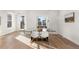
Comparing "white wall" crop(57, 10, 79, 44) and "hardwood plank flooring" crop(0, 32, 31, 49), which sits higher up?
"white wall" crop(57, 10, 79, 44)

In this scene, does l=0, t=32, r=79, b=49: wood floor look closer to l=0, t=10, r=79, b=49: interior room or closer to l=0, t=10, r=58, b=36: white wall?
l=0, t=10, r=79, b=49: interior room

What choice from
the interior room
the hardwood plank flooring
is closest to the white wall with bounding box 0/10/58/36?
the interior room

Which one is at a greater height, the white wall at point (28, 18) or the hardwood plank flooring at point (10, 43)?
the white wall at point (28, 18)

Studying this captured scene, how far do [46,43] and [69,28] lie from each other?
0.71m

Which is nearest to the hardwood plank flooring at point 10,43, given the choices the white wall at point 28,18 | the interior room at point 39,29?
the interior room at point 39,29

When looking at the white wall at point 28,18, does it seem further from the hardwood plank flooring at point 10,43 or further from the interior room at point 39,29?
the hardwood plank flooring at point 10,43

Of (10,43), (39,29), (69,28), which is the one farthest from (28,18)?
(69,28)

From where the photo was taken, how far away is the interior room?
100 inches

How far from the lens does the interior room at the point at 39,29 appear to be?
2.55 metres
